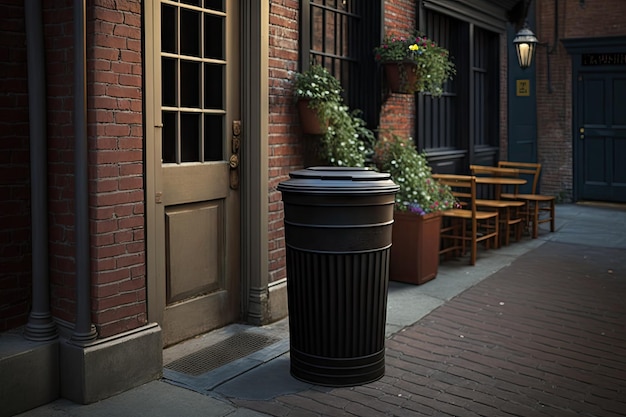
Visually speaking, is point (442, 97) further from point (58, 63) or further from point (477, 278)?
point (58, 63)

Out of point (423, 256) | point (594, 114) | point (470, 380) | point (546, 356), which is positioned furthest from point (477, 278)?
point (594, 114)

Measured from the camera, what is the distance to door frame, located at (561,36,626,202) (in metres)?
13.4

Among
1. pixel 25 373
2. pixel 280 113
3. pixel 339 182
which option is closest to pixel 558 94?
pixel 280 113

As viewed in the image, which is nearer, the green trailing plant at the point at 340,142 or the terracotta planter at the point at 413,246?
the green trailing plant at the point at 340,142

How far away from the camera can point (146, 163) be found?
4.47 meters

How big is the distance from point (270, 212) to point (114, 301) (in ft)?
5.80

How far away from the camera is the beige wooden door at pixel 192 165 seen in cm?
464

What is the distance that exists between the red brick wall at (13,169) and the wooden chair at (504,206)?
594 centimetres

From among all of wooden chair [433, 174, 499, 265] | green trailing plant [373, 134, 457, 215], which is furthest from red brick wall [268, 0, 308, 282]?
wooden chair [433, 174, 499, 265]

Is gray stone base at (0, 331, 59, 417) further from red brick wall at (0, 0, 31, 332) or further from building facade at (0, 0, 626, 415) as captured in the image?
red brick wall at (0, 0, 31, 332)

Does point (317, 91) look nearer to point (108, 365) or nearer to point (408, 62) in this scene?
point (408, 62)

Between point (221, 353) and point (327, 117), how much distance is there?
6.81 feet

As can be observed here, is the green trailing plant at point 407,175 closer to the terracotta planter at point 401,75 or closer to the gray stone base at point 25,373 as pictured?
the terracotta planter at point 401,75

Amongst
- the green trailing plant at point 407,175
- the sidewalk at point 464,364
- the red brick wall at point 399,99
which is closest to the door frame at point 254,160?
the sidewalk at point 464,364
